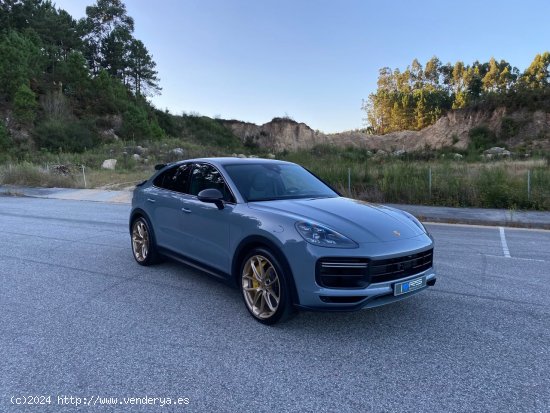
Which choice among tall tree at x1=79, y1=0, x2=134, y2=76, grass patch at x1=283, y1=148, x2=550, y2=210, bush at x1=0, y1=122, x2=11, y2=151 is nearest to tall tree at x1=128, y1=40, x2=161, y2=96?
tall tree at x1=79, y1=0, x2=134, y2=76

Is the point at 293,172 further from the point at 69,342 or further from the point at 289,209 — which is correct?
the point at 69,342

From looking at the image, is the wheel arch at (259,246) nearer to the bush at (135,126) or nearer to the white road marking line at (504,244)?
the white road marking line at (504,244)

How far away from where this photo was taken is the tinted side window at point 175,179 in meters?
5.55

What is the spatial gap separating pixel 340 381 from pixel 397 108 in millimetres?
99018

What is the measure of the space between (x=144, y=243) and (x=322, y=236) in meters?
3.42

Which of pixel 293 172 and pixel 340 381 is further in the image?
pixel 293 172

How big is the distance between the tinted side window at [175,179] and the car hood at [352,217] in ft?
4.82

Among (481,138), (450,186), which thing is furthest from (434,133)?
(450,186)

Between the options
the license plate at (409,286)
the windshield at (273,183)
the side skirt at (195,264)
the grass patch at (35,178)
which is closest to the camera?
the license plate at (409,286)

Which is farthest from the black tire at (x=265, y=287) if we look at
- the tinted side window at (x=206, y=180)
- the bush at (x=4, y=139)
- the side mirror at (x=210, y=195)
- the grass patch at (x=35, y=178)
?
the bush at (x=4, y=139)

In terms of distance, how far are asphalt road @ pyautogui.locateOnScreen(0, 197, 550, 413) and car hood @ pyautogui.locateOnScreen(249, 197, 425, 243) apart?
92 cm

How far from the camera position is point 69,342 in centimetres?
377

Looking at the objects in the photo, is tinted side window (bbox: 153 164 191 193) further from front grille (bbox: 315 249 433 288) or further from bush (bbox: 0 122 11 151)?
bush (bbox: 0 122 11 151)

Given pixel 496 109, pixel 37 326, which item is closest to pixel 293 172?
pixel 37 326
